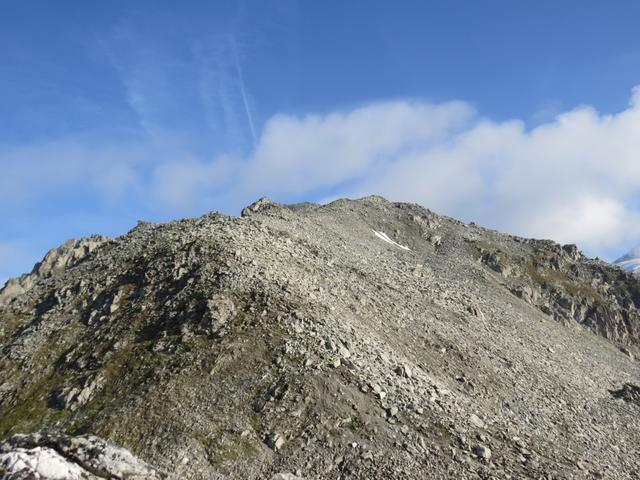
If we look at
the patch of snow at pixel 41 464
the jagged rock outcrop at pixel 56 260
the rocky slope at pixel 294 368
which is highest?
the jagged rock outcrop at pixel 56 260

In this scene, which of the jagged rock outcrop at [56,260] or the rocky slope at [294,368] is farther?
the jagged rock outcrop at [56,260]

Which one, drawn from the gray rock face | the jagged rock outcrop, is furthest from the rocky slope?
the jagged rock outcrop

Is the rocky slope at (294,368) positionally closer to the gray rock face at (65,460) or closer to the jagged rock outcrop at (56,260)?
the gray rock face at (65,460)

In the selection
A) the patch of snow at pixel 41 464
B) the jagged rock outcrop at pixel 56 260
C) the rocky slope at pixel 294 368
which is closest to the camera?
the patch of snow at pixel 41 464

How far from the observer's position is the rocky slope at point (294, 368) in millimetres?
31000

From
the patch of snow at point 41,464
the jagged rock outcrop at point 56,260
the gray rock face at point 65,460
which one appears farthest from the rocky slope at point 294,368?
the jagged rock outcrop at point 56,260

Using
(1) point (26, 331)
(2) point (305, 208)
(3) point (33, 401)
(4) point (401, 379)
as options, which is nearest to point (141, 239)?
(1) point (26, 331)

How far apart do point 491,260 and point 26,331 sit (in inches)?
3260

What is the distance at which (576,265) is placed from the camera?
117062 millimetres

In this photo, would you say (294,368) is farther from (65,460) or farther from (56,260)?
(56,260)

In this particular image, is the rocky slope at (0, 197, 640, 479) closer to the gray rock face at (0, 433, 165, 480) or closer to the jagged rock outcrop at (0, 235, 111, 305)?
the gray rock face at (0, 433, 165, 480)

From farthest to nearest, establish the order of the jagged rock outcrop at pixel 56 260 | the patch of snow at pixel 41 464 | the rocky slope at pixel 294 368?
the jagged rock outcrop at pixel 56 260 < the rocky slope at pixel 294 368 < the patch of snow at pixel 41 464

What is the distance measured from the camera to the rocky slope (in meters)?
31.0

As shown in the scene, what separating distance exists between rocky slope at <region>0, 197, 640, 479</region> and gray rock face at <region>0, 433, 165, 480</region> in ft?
30.5
